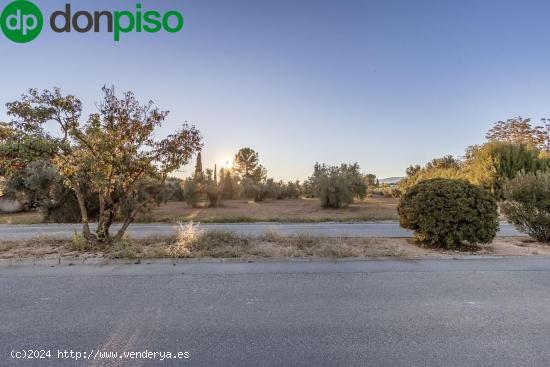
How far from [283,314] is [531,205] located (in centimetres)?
862

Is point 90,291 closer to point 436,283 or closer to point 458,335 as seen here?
point 458,335

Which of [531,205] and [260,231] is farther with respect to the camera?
[260,231]

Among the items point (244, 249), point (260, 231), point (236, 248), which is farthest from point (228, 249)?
point (260, 231)

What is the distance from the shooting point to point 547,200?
8.04 m

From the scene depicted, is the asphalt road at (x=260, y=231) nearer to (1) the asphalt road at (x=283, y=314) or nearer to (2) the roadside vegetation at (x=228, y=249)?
(2) the roadside vegetation at (x=228, y=249)

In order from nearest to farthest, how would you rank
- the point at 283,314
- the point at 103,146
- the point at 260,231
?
1. the point at 283,314
2. the point at 103,146
3. the point at 260,231

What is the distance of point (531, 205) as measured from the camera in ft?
27.3

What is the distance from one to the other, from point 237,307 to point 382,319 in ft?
6.26

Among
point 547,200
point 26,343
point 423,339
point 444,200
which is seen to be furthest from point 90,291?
point 547,200

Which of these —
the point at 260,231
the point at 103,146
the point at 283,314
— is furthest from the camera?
the point at 260,231

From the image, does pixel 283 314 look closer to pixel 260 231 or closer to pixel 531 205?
pixel 260 231

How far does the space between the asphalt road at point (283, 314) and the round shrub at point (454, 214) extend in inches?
52.1

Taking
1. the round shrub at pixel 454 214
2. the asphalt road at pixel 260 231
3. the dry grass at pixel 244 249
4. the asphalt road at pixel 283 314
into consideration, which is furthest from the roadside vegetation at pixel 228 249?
the asphalt road at pixel 260 231

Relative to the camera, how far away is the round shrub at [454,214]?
716cm
